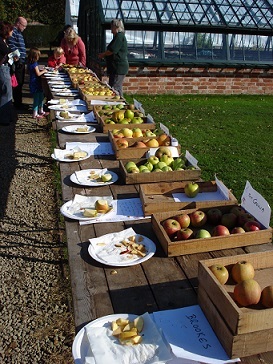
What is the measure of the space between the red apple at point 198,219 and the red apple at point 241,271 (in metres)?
0.63

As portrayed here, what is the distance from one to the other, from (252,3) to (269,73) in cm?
218

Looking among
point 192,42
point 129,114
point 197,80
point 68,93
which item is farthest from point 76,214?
point 192,42

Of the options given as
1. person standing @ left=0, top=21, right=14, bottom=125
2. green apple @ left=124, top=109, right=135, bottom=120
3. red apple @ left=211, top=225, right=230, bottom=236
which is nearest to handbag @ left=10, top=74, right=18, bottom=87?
person standing @ left=0, top=21, right=14, bottom=125

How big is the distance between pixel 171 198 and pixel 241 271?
1127 millimetres

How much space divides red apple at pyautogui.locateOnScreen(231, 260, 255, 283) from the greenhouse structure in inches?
391

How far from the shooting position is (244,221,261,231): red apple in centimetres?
227

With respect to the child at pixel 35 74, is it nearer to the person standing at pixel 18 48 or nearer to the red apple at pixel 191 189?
the person standing at pixel 18 48

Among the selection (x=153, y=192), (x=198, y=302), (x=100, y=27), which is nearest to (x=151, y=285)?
(x=198, y=302)

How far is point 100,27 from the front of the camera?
11242 millimetres

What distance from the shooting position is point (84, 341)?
1573mm

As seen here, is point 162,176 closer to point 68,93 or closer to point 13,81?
point 68,93

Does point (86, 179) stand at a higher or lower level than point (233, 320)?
lower

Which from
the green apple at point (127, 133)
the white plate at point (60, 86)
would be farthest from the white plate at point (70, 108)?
the green apple at point (127, 133)

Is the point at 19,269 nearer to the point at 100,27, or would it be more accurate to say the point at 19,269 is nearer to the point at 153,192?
the point at 153,192
